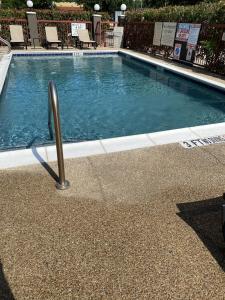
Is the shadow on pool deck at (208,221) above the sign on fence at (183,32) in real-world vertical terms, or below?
below

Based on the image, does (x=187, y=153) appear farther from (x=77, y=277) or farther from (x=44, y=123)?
(x=44, y=123)

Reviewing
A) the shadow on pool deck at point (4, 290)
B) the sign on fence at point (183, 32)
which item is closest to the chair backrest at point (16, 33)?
the sign on fence at point (183, 32)

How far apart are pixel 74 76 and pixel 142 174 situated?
32.7 ft

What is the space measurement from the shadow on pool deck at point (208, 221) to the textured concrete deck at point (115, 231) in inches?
0.4

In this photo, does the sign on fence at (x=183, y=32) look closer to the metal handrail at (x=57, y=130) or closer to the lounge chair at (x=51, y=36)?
the lounge chair at (x=51, y=36)

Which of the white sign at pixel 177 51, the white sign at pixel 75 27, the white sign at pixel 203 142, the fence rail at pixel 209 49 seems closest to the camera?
the white sign at pixel 203 142

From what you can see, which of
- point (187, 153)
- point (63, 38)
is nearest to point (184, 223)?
point (187, 153)

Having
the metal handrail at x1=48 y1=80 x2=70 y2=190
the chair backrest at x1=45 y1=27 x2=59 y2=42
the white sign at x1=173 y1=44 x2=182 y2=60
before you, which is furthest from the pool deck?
the chair backrest at x1=45 y1=27 x2=59 y2=42

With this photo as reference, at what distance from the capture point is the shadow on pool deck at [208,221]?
2.97 m

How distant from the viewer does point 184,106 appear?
930 cm

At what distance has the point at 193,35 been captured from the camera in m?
13.3

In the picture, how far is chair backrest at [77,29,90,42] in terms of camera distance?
64.7 ft

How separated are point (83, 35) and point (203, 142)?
1694 cm

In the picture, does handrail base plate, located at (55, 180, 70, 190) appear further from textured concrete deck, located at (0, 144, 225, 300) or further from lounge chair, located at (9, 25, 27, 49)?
lounge chair, located at (9, 25, 27, 49)
